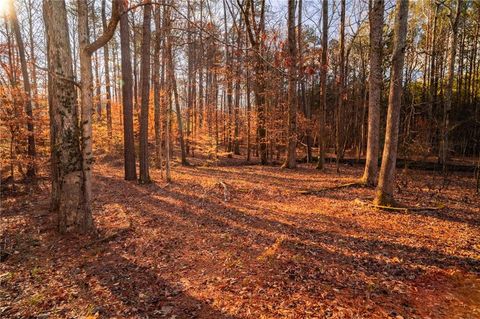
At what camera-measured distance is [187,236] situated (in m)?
6.19

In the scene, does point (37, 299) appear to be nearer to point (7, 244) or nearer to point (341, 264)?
point (7, 244)

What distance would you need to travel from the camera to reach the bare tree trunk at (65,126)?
5.50m

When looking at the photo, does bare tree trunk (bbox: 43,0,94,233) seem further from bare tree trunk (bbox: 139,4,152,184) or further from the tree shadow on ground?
bare tree trunk (bbox: 139,4,152,184)

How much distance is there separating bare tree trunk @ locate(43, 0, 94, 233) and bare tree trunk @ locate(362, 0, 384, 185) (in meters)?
8.39

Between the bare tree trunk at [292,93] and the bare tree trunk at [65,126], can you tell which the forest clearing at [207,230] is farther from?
the bare tree trunk at [292,93]

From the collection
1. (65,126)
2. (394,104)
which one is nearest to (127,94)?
(65,126)

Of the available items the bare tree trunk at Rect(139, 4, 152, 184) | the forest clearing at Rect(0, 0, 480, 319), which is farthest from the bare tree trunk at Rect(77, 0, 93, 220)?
the bare tree trunk at Rect(139, 4, 152, 184)

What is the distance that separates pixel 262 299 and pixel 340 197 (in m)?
6.23

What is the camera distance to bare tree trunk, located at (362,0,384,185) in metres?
8.87

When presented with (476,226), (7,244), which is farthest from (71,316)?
(476,226)

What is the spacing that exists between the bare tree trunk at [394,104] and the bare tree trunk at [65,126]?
7.40 m

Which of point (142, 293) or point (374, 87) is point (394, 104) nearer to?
point (374, 87)

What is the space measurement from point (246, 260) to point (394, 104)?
18.1 ft

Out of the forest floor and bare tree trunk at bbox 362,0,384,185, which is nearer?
the forest floor
